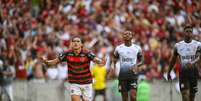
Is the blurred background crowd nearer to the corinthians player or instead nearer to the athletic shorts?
the corinthians player

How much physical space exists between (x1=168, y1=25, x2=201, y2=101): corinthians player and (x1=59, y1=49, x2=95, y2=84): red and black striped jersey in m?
2.30

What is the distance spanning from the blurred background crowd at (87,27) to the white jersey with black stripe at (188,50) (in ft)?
22.6

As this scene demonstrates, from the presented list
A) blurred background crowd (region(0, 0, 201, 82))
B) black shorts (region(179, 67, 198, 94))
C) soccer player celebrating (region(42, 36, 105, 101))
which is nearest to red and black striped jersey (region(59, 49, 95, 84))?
soccer player celebrating (region(42, 36, 105, 101))

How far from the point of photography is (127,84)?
19.3m

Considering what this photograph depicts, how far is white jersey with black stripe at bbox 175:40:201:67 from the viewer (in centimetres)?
1848

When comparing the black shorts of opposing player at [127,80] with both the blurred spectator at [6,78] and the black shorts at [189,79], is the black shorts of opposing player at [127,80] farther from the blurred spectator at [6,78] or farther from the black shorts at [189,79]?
the blurred spectator at [6,78]

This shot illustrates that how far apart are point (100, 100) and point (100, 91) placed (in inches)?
13.5

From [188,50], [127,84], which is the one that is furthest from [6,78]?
[188,50]

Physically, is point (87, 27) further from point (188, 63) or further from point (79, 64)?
point (79, 64)

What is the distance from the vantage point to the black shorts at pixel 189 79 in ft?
61.2

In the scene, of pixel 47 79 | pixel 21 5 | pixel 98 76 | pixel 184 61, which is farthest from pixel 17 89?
pixel 184 61

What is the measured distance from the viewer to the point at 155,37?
27.6 metres

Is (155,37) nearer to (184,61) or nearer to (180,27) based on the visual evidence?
(180,27)

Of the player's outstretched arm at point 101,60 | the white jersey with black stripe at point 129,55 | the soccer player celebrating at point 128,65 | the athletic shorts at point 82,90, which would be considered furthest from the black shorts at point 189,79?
the athletic shorts at point 82,90
